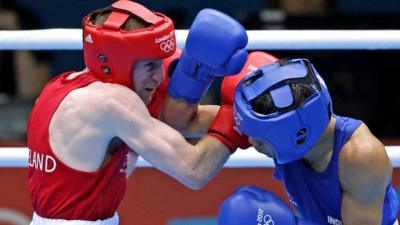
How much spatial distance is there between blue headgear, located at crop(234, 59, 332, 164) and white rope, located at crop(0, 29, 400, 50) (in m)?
0.46

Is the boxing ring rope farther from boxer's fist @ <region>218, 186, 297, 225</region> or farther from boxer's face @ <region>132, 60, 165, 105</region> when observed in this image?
boxer's fist @ <region>218, 186, 297, 225</region>

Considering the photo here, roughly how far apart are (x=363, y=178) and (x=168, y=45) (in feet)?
1.90

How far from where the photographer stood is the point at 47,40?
3.09m

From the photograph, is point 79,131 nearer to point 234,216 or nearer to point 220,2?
point 234,216

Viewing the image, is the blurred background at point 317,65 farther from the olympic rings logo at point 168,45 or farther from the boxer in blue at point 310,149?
the olympic rings logo at point 168,45

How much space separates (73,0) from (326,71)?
1440 millimetres

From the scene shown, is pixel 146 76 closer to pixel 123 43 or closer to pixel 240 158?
pixel 123 43

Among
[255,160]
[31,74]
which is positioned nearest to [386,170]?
[255,160]

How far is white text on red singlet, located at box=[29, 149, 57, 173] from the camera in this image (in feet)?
8.85

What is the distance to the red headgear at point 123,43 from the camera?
104 inches

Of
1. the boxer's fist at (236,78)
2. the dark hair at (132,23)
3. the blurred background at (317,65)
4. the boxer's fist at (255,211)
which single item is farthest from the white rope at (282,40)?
the blurred background at (317,65)

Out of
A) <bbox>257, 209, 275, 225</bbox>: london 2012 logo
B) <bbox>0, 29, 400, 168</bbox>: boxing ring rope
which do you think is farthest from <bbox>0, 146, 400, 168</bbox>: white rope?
<bbox>257, 209, 275, 225</bbox>: london 2012 logo

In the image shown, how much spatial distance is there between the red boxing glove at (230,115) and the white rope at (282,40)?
0.64 feet

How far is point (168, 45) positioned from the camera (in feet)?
8.79
